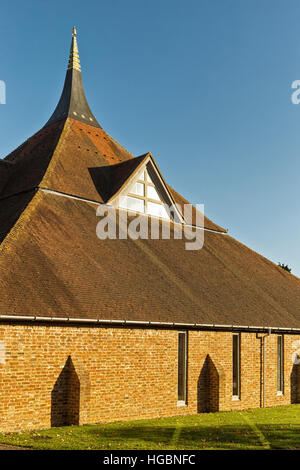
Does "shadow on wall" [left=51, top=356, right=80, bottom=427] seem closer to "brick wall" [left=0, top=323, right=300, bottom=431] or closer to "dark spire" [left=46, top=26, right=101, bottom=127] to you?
"brick wall" [left=0, top=323, right=300, bottom=431]

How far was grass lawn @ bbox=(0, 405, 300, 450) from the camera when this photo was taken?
41.9ft

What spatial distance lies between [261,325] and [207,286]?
2.74 meters

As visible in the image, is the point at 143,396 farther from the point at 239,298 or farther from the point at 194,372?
the point at 239,298

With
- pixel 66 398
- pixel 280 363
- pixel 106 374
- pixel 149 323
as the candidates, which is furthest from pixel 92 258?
pixel 280 363

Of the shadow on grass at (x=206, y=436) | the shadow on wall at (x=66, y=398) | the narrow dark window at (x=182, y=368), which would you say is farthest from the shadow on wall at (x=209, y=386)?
the shadow on wall at (x=66, y=398)

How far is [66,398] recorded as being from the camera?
15953mm

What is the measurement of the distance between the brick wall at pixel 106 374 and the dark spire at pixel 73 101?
597 inches

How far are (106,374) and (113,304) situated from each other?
2.21m

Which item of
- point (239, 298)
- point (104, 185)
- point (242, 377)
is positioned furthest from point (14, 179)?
point (242, 377)

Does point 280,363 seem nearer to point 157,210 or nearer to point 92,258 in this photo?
point 157,210

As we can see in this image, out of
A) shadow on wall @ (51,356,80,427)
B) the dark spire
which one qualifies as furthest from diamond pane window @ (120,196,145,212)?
shadow on wall @ (51,356,80,427)

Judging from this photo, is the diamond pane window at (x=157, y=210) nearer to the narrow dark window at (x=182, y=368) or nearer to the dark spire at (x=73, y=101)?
the dark spire at (x=73, y=101)

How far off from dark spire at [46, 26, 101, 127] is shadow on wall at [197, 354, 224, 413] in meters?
15.7

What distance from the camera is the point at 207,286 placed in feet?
76.1
